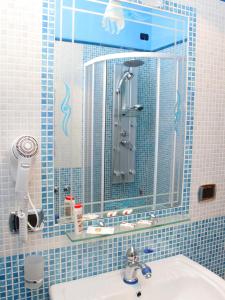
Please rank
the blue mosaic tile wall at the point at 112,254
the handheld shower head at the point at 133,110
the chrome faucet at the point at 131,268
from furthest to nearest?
the handheld shower head at the point at 133,110 → the chrome faucet at the point at 131,268 → the blue mosaic tile wall at the point at 112,254

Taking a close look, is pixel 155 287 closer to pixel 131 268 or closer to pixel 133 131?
pixel 131 268

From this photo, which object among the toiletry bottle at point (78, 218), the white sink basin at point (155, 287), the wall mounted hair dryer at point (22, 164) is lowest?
the white sink basin at point (155, 287)

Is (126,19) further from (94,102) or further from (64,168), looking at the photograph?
(64,168)

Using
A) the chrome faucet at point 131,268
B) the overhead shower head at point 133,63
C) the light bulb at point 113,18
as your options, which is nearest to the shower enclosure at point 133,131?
the overhead shower head at point 133,63

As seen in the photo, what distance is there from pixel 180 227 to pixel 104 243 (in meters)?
0.44

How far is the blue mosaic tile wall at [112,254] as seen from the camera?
1001mm

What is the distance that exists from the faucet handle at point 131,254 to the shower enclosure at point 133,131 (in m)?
0.20

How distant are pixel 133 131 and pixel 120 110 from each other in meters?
0.12

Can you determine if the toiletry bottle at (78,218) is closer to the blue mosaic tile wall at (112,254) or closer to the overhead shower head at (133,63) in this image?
the blue mosaic tile wall at (112,254)

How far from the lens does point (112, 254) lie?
1181 mm

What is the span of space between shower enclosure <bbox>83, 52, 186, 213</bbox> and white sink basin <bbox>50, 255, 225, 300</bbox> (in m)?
0.30

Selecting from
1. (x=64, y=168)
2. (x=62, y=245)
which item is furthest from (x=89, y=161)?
(x=62, y=245)

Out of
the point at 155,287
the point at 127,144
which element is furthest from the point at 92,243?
the point at 127,144

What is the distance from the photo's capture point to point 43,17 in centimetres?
95
